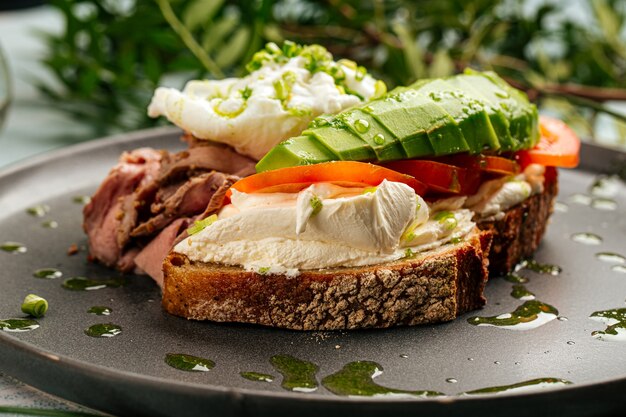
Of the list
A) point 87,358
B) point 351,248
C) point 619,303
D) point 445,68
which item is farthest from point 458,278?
point 445,68

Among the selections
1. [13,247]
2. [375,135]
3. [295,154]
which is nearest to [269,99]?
[295,154]

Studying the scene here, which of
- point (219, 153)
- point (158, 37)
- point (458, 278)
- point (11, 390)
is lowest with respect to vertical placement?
point (11, 390)

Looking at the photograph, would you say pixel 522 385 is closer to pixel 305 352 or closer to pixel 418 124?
pixel 305 352

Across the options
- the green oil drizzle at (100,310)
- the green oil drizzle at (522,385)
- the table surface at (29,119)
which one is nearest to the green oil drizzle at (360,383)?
the green oil drizzle at (522,385)

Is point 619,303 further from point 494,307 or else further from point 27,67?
point 27,67

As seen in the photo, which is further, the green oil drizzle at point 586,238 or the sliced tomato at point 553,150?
the green oil drizzle at point 586,238

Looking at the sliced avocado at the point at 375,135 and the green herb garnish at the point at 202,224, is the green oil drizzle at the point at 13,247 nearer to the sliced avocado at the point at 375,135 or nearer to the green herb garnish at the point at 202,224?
the green herb garnish at the point at 202,224

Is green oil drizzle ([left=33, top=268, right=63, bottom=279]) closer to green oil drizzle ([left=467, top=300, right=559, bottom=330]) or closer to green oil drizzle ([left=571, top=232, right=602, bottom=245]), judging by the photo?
green oil drizzle ([left=467, top=300, right=559, bottom=330])

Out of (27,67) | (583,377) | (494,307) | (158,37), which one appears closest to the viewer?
(583,377)
